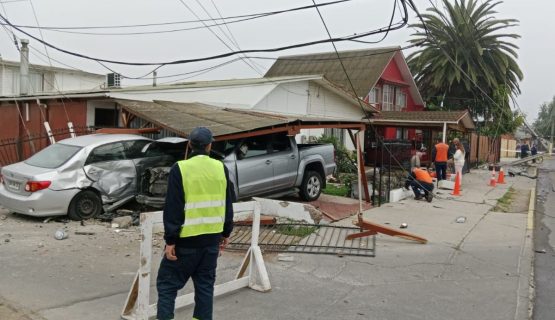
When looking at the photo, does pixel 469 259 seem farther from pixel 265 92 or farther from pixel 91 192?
pixel 265 92

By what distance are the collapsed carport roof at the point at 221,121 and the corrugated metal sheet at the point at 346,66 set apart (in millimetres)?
14590

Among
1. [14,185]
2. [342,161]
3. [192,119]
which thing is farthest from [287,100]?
[14,185]

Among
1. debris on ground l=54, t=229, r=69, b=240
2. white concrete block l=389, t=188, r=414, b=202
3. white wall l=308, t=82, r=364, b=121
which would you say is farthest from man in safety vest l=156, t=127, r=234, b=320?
white wall l=308, t=82, r=364, b=121

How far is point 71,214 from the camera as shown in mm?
8742

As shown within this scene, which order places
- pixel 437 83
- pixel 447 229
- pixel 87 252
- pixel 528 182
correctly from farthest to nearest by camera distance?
pixel 437 83 < pixel 528 182 < pixel 447 229 < pixel 87 252

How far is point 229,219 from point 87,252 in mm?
3572

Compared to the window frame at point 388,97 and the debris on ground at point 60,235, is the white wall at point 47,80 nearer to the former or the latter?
the window frame at point 388,97

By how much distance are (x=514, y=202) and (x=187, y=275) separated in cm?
1288

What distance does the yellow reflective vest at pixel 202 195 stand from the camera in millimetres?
3850

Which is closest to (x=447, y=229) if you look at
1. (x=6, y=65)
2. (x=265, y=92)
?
(x=265, y=92)

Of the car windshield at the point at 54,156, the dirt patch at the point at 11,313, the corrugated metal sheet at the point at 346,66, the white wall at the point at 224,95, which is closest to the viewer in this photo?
the dirt patch at the point at 11,313

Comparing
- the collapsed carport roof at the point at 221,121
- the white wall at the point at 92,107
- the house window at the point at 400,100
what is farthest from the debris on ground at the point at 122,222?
the house window at the point at 400,100

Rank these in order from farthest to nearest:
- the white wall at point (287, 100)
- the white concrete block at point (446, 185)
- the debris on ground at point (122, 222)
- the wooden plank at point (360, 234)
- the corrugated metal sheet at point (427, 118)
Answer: the corrugated metal sheet at point (427, 118) < the white wall at point (287, 100) < the white concrete block at point (446, 185) < the debris on ground at point (122, 222) < the wooden plank at point (360, 234)

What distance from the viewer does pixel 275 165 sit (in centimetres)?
1056
